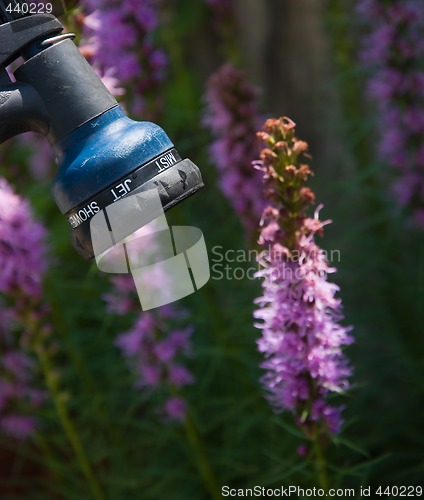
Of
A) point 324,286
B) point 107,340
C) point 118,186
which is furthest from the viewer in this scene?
point 107,340

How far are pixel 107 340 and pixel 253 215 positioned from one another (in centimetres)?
130

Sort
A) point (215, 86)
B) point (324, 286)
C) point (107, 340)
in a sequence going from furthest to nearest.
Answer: point (107, 340), point (215, 86), point (324, 286)

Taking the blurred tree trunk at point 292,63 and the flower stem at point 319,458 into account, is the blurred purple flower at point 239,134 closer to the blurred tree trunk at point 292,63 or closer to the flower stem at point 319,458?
the flower stem at point 319,458

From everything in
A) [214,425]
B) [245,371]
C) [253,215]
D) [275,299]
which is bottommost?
[214,425]

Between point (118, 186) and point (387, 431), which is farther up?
point (118, 186)

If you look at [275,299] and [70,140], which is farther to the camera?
[275,299]

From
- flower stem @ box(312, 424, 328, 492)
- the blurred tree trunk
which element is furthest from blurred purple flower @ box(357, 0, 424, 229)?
the blurred tree trunk

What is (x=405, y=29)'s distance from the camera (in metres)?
2.75

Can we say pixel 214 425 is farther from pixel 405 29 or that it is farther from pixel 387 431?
pixel 405 29

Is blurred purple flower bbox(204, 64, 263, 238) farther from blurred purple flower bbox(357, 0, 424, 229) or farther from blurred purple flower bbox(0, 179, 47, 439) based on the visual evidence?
blurred purple flower bbox(0, 179, 47, 439)

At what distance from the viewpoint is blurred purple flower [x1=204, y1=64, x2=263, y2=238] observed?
104 inches

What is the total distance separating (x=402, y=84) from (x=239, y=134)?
0.62 metres

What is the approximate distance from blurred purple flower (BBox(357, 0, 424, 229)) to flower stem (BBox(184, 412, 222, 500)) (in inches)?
42.9

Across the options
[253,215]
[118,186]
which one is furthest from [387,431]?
[118,186]
